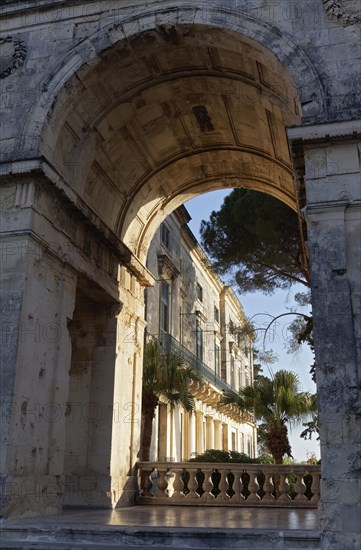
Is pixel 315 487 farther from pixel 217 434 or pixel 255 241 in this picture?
pixel 217 434

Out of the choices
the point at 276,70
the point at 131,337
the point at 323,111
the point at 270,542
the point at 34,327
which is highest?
the point at 276,70

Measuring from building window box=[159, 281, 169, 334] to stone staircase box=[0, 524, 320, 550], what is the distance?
619 inches

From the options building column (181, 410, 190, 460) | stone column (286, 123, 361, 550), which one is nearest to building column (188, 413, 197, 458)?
building column (181, 410, 190, 460)

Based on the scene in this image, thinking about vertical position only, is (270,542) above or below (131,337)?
below

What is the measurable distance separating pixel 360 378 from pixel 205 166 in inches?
289

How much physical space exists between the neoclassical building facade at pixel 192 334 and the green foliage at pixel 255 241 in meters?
1.10

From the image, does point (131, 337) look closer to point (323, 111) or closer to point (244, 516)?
point (244, 516)

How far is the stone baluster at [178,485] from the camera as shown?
1188 centimetres

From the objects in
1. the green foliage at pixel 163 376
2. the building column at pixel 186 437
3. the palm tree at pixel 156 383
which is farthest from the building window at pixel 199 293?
the green foliage at pixel 163 376

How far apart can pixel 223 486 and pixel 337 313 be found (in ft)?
18.7

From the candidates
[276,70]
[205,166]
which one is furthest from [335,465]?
[205,166]

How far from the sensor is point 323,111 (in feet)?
27.2

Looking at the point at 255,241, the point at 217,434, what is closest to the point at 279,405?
the point at 255,241

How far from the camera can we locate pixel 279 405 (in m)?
16.5
